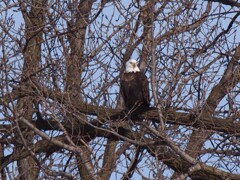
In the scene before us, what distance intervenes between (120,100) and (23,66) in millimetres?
1424

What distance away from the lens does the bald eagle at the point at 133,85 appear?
8.68 meters

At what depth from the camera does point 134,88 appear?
881 centimetres

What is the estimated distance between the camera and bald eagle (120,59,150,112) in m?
8.68

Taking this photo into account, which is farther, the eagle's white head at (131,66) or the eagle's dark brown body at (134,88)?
the eagle's white head at (131,66)

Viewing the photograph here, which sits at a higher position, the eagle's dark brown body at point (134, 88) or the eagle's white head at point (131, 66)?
the eagle's white head at point (131, 66)

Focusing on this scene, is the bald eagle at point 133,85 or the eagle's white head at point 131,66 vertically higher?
the eagle's white head at point 131,66

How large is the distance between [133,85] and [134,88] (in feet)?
0.17

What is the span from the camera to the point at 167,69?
782 centimetres

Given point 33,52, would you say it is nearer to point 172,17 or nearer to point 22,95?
point 22,95

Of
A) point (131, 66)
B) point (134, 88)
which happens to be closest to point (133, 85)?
point (134, 88)

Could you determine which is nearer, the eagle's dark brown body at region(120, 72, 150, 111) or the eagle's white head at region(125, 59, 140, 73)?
the eagle's dark brown body at region(120, 72, 150, 111)

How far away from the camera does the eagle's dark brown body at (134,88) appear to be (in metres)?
8.65

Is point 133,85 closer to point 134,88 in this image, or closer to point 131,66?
point 134,88

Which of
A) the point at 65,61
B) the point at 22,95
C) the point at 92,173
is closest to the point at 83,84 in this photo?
the point at 65,61
